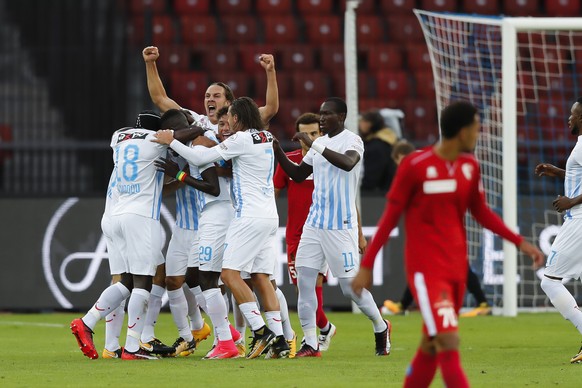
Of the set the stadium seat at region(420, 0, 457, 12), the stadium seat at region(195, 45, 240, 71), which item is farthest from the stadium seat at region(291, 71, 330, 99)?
the stadium seat at region(420, 0, 457, 12)

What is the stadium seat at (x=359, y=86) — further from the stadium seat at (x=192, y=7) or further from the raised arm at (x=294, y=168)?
the raised arm at (x=294, y=168)

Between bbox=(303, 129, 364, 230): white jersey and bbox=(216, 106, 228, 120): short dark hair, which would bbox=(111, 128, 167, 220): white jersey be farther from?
bbox=(303, 129, 364, 230): white jersey

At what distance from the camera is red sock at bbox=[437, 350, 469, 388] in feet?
20.2

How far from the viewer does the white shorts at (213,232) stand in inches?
395

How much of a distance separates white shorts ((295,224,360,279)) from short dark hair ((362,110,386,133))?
5672mm

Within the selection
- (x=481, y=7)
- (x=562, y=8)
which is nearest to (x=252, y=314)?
(x=481, y=7)

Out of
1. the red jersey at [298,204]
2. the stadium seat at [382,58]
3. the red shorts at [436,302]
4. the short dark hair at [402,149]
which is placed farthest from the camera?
the stadium seat at [382,58]

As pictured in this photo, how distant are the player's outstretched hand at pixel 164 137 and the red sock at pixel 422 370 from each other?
405 cm

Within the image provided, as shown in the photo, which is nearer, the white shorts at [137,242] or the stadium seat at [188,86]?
the white shorts at [137,242]

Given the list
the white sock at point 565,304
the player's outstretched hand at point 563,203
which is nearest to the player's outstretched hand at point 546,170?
the player's outstretched hand at point 563,203

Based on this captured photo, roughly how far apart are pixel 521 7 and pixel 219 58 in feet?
18.9

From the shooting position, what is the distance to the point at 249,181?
388 inches

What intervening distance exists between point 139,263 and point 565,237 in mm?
3415

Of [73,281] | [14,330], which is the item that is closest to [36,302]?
[73,281]
